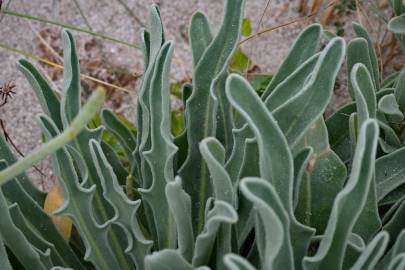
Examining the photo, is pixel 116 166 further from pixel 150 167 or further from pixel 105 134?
pixel 105 134

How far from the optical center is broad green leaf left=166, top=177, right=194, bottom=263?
73 centimetres

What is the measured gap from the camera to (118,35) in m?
1.86

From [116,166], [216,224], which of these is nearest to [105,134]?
[116,166]

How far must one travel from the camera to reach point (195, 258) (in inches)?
30.9

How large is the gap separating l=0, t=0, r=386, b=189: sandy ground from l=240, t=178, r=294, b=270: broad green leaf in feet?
3.63

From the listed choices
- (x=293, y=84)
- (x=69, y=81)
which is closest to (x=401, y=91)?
(x=293, y=84)

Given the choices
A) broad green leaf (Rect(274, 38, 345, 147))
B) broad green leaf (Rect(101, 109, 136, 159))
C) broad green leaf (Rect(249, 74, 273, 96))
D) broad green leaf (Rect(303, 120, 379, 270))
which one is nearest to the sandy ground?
broad green leaf (Rect(249, 74, 273, 96))

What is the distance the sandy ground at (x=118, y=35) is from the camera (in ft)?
5.71

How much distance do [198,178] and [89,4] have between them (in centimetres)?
108

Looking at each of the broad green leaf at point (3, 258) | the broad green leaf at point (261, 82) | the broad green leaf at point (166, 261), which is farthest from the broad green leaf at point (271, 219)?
the broad green leaf at point (261, 82)

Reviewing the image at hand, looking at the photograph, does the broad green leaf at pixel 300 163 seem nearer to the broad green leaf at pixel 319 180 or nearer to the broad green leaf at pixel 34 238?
the broad green leaf at pixel 319 180

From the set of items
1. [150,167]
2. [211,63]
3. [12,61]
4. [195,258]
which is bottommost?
[195,258]

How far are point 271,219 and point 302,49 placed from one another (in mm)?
400

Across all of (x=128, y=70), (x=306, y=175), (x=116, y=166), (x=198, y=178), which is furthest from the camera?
(x=128, y=70)
